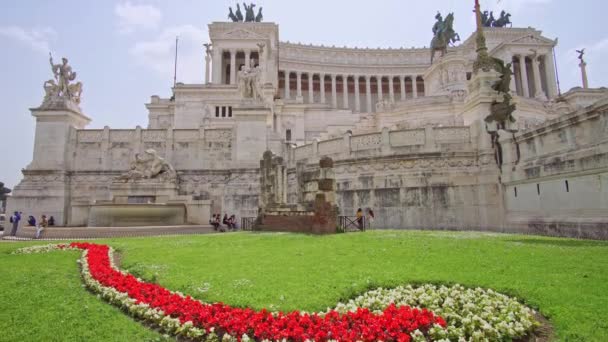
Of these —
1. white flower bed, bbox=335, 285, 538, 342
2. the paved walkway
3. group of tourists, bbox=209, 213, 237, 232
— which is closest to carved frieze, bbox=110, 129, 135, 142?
the paved walkway

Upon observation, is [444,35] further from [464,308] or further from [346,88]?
[464,308]

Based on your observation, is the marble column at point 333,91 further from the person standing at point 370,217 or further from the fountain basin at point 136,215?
the fountain basin at point 136,215

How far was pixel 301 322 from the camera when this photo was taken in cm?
512

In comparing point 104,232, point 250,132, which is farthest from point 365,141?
point 104,232

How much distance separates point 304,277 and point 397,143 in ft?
59.6

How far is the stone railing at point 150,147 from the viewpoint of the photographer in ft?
103

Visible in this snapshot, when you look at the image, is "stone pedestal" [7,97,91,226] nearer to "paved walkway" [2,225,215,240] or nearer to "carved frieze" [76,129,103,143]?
"carved frieze" [76,129,103,143]

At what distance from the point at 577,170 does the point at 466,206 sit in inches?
297

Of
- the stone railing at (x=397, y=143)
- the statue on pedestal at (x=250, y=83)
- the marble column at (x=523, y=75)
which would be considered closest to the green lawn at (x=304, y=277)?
the stone railing at (x=397, y=143)

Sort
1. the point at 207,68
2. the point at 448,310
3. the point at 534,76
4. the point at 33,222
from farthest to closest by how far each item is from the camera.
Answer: the point at 534,76 → the point at 207,68 → the point at 33,222 → the point at 448,310

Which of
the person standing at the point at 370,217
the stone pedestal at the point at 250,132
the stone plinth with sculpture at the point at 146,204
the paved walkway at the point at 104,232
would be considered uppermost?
the stone pedestal at the point at 250,132

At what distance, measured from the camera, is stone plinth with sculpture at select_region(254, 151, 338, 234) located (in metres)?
17.1

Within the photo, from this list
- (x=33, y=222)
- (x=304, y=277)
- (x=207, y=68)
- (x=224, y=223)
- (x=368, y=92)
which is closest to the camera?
(x=304, y=277)

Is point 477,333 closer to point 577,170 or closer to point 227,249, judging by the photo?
point 227,249
